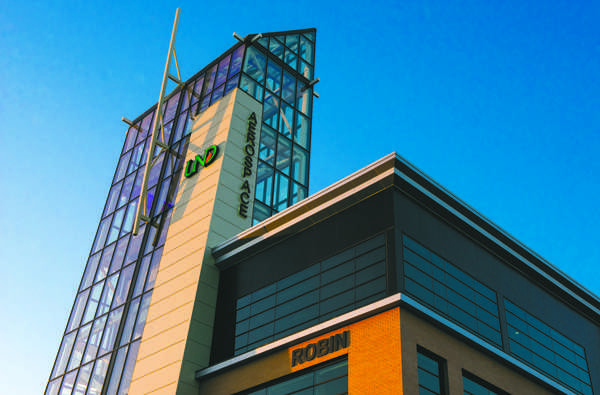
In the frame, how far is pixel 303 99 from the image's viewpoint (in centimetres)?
5056

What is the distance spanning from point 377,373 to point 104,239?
29.2 metres

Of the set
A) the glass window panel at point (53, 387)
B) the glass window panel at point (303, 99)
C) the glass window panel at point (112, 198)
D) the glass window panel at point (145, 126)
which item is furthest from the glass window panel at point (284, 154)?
the glass window panel at point (53, 387)

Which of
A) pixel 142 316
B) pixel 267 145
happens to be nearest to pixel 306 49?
pixel 267 145

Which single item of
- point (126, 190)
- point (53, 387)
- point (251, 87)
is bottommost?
point (53, 387)

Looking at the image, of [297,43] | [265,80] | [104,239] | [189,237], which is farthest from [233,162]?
[297,43]

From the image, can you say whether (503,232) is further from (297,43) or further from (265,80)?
(297,43)

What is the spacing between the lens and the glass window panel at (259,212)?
131ft

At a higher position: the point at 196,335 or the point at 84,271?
the point at 84,271

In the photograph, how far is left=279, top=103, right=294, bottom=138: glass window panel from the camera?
46.8m

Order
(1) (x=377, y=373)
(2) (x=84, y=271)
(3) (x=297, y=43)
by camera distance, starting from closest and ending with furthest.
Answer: (1) (x=377, y=373) → (2) (x=84, y=271) → (3) (x=297, y=43)

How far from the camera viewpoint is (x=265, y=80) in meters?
47.4

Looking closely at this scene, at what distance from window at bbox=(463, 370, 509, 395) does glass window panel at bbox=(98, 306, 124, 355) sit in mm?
21319

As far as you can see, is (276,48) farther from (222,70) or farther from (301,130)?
(301,130)

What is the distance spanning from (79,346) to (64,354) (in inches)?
64.9
